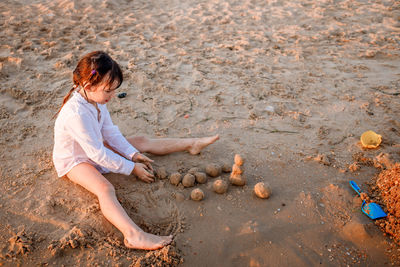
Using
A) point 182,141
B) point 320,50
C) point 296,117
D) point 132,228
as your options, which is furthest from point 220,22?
point 132,228

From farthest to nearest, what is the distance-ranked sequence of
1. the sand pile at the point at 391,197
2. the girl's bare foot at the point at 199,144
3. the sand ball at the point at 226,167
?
the girl's bare foot at the point at 199,144 < the sand ball at the point at 226,167 < the sand pile at the point at 391,197

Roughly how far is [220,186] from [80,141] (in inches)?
42.0

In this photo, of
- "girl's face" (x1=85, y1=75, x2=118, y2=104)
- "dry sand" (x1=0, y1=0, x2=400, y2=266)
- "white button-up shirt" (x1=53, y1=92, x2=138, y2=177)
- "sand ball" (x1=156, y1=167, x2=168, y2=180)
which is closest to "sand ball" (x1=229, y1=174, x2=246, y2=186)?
"dry sand" (x1=0, y1=0, x2=400, y2=266)

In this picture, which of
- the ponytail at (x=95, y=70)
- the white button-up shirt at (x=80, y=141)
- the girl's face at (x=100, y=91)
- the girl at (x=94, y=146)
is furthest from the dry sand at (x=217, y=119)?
the ponytail at (x=95, y=70)

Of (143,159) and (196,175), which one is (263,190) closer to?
(196,175)

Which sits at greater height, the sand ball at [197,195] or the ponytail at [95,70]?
the ponytail at [95,70]

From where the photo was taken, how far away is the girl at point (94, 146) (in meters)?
1.87

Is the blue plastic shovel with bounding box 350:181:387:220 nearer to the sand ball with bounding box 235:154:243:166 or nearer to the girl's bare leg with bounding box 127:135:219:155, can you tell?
the sand ball with bounding box 235:154:243:166

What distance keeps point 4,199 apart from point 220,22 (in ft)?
15.0

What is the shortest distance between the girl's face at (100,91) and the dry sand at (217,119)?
680mm

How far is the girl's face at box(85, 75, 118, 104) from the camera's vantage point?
197cm

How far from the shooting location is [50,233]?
6.18ft

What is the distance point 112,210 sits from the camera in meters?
1.92

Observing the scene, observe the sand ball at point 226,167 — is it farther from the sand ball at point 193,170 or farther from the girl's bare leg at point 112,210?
the girl's bare leg at point 112,210
